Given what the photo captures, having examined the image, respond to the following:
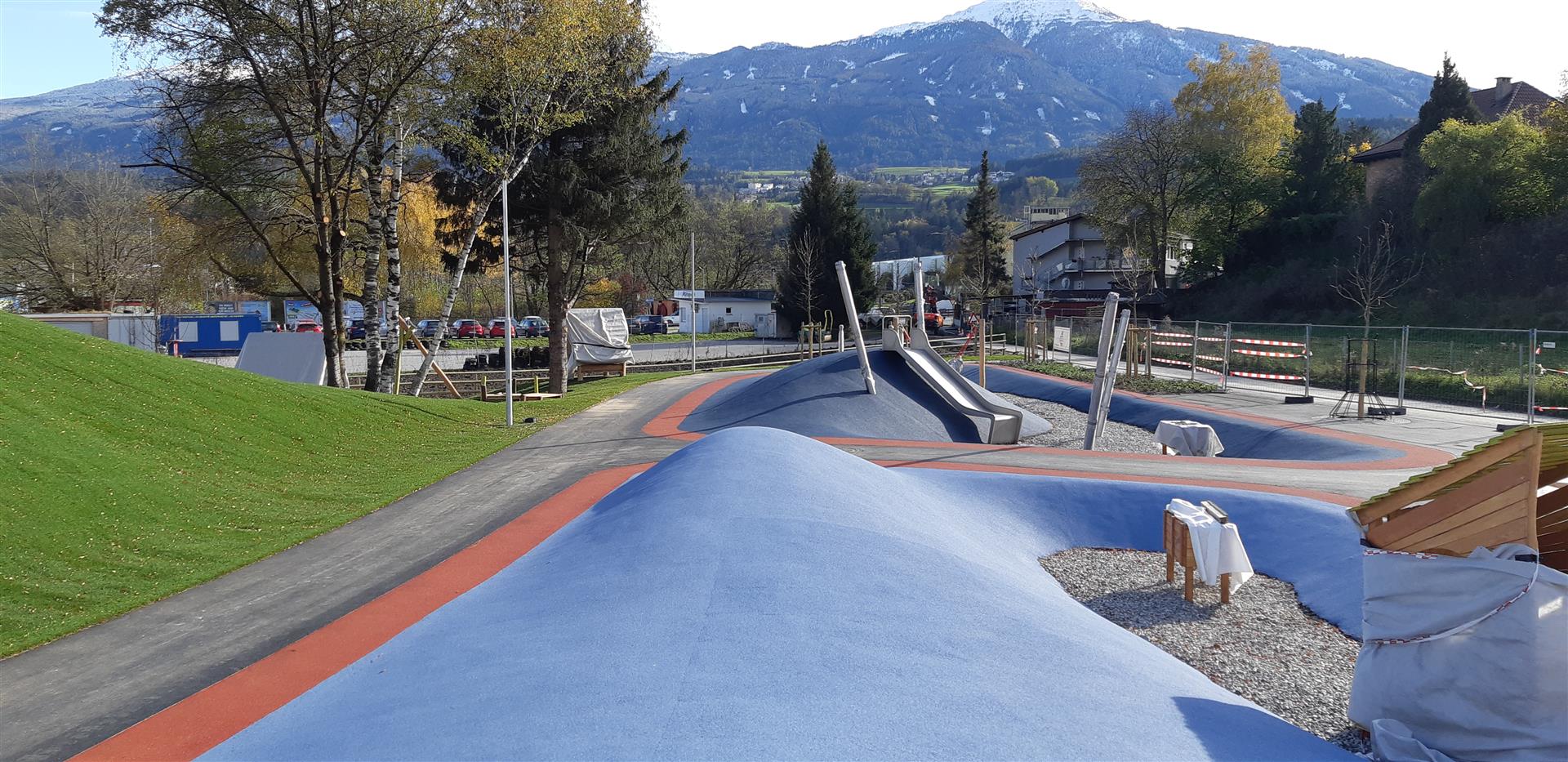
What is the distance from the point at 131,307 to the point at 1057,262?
69.2 metres

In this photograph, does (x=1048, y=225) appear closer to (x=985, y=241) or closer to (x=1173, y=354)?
(x=985, y=241)

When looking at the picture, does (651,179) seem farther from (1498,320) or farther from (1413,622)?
(1498,320)

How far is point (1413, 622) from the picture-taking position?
5.87 meters

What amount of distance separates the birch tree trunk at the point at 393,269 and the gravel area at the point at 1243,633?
65.4ft

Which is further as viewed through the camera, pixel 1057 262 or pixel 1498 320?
pixel 1057 262

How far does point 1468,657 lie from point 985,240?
69628mm

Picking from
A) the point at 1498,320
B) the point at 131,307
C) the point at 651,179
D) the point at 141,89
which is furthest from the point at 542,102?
the point at 131,307

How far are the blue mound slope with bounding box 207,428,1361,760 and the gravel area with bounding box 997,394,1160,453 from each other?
1173 cm

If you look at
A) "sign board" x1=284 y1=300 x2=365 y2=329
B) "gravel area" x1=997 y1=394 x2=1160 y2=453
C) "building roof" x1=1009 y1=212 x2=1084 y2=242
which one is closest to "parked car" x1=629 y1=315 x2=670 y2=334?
"sign board" x1=284 y1=300 x2=365 y2=329

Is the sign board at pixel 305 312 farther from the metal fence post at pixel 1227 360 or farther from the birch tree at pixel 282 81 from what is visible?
the metal fence post at pixel 1227 360

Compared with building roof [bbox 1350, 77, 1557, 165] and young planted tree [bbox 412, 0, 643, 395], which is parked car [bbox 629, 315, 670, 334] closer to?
young planted tree [bbox 412, 0, 643, 395]

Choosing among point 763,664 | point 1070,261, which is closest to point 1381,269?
point 1070,261

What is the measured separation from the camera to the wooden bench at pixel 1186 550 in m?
9.94

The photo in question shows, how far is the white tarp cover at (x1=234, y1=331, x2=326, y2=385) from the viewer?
28.9 meters
